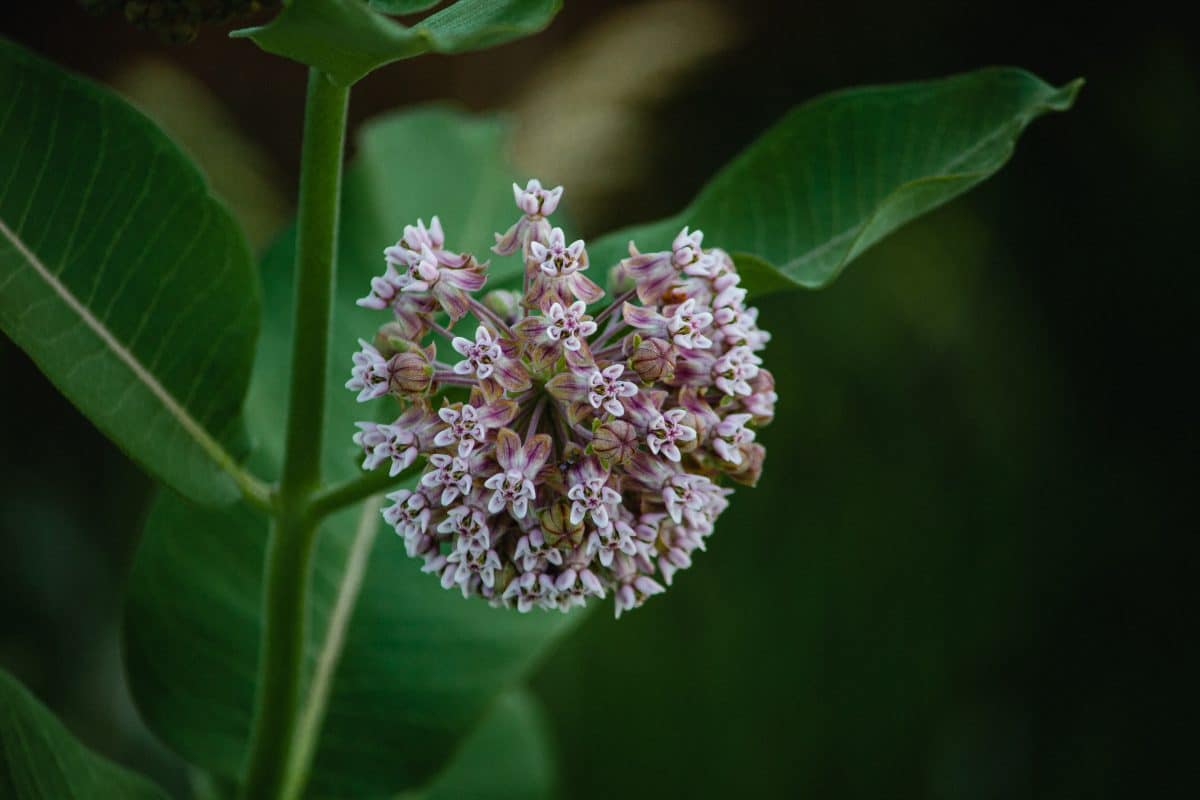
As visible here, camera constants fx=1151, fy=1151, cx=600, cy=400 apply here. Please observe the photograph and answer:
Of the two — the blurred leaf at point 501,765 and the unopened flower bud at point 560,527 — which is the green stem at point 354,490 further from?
the blurred leaf at point 501,765

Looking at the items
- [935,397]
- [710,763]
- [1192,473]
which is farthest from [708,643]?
[1192,473]

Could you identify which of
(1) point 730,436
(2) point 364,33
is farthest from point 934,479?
(2) point 364,33

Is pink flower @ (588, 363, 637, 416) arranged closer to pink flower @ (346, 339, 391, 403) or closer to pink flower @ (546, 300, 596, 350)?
pink flower @ (546, 300, 596, 350)

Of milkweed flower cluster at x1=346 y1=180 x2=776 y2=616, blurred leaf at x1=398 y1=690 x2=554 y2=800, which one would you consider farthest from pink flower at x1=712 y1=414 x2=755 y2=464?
blurred leaf at x1=398 y1=690 x2=554 y2=800

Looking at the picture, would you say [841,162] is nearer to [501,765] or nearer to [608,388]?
[608,388]

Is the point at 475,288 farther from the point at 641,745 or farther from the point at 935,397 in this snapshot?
the point at 935,397

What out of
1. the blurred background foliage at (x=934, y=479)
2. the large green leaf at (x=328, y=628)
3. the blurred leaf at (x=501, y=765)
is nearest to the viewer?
the large green leaf at (x=328, y=628)

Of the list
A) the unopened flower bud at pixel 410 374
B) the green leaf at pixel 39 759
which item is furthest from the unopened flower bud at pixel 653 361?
the green leaf at pixel 39 759
